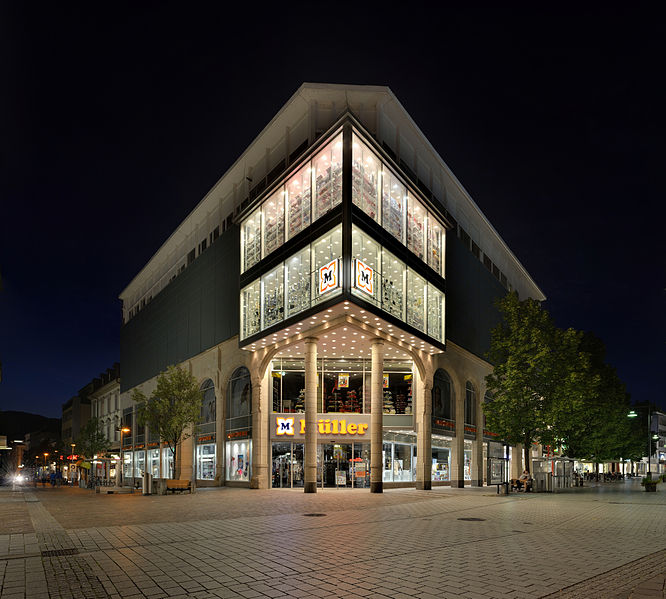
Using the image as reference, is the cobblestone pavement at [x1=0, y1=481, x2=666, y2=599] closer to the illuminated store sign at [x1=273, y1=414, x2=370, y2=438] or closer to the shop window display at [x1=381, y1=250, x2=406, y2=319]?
the shop window display at [x1=381, y1=250, x2=406, y2=319]

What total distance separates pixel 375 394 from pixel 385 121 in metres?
19.0

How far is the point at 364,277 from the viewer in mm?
35969

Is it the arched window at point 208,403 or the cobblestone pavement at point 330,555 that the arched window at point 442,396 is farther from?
the cobblestone pavement at point 330,555

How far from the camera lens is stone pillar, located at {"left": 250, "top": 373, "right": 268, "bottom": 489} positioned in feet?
143

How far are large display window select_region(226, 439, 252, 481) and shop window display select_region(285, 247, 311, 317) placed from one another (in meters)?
12.4

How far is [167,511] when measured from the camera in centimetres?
2345

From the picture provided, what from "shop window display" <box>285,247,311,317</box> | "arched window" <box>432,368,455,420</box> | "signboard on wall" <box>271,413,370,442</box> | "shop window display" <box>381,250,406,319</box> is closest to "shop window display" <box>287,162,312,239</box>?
"shop window display" <box>285,247,311,317</box>

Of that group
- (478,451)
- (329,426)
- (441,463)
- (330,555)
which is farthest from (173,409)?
(330,555)

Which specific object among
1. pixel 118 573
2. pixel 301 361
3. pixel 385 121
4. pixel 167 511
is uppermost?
pixel 385 121

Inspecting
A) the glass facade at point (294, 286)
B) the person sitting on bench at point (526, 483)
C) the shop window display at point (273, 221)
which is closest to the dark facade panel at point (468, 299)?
the person sitting on bench at point (526, 483)

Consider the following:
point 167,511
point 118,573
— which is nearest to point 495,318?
point 167,511

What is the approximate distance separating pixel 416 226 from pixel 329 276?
35.8ft

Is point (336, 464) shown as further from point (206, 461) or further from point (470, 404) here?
point (470, 404)

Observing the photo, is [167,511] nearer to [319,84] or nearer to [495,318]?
[319,84]
